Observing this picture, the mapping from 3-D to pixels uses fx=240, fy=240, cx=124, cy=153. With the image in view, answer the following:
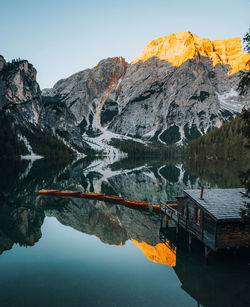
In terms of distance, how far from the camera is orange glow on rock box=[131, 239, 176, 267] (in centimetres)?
2012

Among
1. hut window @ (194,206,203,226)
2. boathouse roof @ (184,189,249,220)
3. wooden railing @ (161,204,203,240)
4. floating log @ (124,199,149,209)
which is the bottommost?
floating log @ (124,199,149,209)

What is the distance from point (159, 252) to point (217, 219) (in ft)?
21.9

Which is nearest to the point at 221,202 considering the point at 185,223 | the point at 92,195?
the point at 185,223

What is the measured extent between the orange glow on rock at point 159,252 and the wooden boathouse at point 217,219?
2693 millimetres

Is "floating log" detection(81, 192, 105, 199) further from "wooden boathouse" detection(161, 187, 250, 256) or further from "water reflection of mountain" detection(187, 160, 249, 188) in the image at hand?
"water reflection of mountain" detection(187, 160, 249, 188)

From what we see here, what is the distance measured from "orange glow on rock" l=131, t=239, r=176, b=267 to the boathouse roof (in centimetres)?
518

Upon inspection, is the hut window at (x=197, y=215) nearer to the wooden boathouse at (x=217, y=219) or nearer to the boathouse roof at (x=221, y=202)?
the wooden boathouse at (x=217, y=219)

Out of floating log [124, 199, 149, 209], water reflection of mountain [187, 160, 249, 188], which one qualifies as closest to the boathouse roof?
water reflection of mountain [187, 160, 249, 188]

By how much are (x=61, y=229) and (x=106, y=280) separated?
1394cm

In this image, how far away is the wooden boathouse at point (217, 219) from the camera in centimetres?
1853

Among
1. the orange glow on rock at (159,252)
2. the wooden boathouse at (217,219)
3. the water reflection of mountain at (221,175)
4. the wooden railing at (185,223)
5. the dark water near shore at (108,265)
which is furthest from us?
the water reflection of mountain at (221,175)

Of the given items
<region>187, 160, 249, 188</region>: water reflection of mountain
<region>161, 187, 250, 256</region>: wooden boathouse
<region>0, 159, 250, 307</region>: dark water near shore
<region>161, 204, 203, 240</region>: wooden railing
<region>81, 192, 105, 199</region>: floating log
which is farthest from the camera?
<region>187, 160, 249, 188</region>: water reflection of mountain

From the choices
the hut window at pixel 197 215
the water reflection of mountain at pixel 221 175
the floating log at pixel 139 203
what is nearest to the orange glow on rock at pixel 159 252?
the hut window at pixel 197 215

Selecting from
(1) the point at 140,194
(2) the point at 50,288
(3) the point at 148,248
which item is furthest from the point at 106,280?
(1) the point at 140,194
